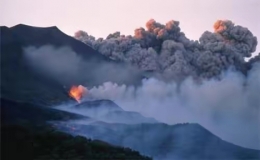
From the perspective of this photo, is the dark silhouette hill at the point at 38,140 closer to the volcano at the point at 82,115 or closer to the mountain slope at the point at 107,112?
the volcano at the point at 82,115

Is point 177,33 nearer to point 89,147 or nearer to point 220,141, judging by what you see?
point 220,141

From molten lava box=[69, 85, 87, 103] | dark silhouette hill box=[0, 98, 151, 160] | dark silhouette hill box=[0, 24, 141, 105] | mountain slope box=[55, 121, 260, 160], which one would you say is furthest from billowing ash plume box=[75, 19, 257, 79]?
dark silhouette hill box=[0, 98, 151, 160]

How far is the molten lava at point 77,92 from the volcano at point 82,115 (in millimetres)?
58

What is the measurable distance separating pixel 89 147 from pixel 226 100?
6.88 ft

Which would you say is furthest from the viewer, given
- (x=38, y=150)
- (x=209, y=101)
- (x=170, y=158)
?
(x=209, y=101)

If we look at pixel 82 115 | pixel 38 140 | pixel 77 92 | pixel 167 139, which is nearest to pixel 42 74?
pixel 77 92

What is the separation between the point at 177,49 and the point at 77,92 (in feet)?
5.21

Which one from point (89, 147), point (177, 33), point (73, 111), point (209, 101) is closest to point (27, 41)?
point (73, 111)

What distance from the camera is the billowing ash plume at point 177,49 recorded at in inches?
276

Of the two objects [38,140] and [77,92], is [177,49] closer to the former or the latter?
[77,92]

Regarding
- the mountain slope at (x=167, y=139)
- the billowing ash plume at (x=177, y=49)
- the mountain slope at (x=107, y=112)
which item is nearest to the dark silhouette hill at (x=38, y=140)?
the mountain slope at (x=167, y=139)

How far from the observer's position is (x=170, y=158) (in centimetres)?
661

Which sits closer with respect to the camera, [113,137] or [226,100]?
[113,137]

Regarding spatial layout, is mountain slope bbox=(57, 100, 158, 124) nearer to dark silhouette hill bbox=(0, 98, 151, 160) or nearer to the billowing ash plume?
dark silhouette hill bbox=(0, 98, 151, 160)
